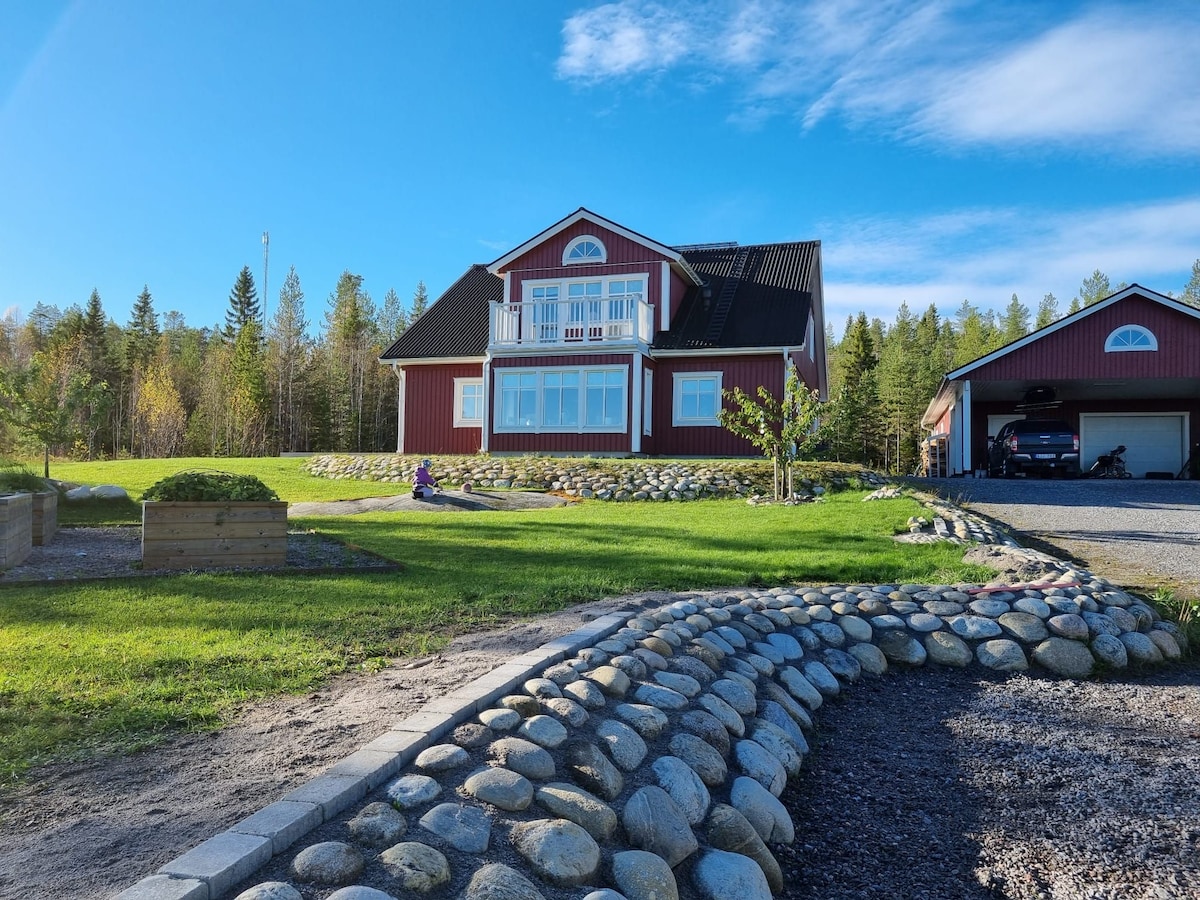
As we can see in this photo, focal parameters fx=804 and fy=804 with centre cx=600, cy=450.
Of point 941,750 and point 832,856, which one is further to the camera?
point 941,750

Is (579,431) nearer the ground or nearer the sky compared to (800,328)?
nearer the ground

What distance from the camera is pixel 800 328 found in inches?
784

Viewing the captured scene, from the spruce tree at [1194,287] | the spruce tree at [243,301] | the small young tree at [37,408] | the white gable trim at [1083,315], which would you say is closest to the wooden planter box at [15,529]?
the small young tree at [37,408]

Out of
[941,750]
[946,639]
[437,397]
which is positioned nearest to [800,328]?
[437,397]

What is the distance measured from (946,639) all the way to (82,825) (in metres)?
5.25

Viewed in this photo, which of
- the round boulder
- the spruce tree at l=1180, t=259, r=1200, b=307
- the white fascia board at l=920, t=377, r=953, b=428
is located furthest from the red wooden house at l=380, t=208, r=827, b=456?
the spruce tree at l=1180, t=259, r=1200, b=307

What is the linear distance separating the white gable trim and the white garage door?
4.59 meters

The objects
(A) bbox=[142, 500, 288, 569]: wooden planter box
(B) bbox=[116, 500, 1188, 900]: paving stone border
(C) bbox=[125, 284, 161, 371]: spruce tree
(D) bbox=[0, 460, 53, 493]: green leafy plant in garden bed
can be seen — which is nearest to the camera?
(B) bbox=[116, 500, 1188, 900]: paving stone border

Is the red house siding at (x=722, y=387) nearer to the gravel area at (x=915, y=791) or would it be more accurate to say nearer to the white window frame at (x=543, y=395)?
the white window frame at (x=543, y=395)

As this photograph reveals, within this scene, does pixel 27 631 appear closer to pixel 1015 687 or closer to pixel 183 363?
pixel 1015 687

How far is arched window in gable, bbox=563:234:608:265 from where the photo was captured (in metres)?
21.4

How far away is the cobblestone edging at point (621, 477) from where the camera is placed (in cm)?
1564

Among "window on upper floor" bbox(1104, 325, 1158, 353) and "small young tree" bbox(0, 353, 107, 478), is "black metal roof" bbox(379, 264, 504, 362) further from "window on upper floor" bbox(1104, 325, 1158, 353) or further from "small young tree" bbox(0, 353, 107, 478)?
"window on upper floor" bbox(1104, 325, 1158, 353)

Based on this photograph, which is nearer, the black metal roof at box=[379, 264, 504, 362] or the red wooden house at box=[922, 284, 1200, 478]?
the red wooden house at box=[922, 284, 1200, 478]
